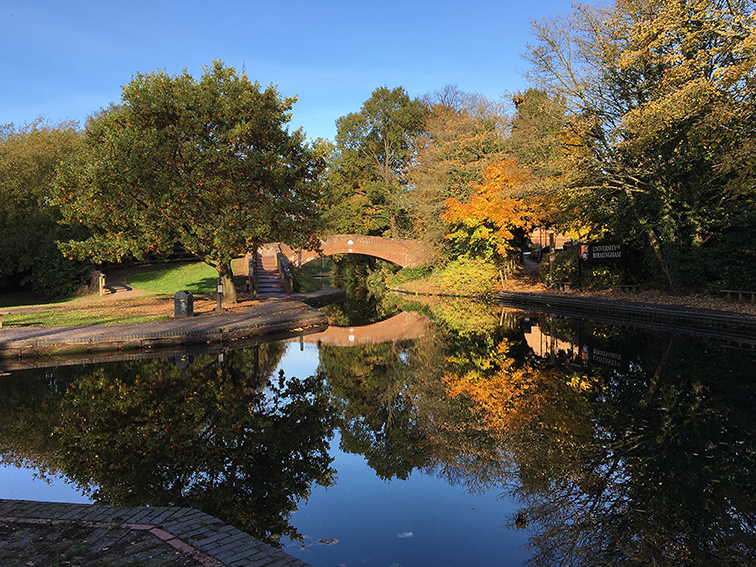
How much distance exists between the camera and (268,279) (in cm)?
3088

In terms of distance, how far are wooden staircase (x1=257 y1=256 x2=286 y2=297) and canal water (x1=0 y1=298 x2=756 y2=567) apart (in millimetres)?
16279

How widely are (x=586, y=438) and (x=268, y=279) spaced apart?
25.7 m

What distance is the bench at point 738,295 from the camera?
58.8 feet

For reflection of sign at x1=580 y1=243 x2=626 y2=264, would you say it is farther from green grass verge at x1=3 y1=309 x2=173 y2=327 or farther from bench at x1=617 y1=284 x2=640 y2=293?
green grass verge at x1=3 y1=309 x2=173 y2=327

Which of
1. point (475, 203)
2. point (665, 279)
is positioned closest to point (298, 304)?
point (475, 203)

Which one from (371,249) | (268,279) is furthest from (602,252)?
(268,279)

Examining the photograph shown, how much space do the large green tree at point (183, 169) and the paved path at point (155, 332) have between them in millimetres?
2997

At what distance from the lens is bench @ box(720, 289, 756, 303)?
17.9m

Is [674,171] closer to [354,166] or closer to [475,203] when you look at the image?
[475,203]

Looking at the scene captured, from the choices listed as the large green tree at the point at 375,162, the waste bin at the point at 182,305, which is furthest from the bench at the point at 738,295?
the large green tree at the point at 375,162

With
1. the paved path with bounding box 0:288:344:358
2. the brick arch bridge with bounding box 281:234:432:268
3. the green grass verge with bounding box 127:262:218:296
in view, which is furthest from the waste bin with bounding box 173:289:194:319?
the brick arch bridge with bounding box 281:234:432:268

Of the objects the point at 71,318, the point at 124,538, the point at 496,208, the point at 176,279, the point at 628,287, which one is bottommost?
the point at 124,538

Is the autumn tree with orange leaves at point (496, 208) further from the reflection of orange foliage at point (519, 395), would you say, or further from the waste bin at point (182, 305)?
the reflection of orange foliage at point (519, 395)

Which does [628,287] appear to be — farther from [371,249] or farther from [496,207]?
[371,249]
